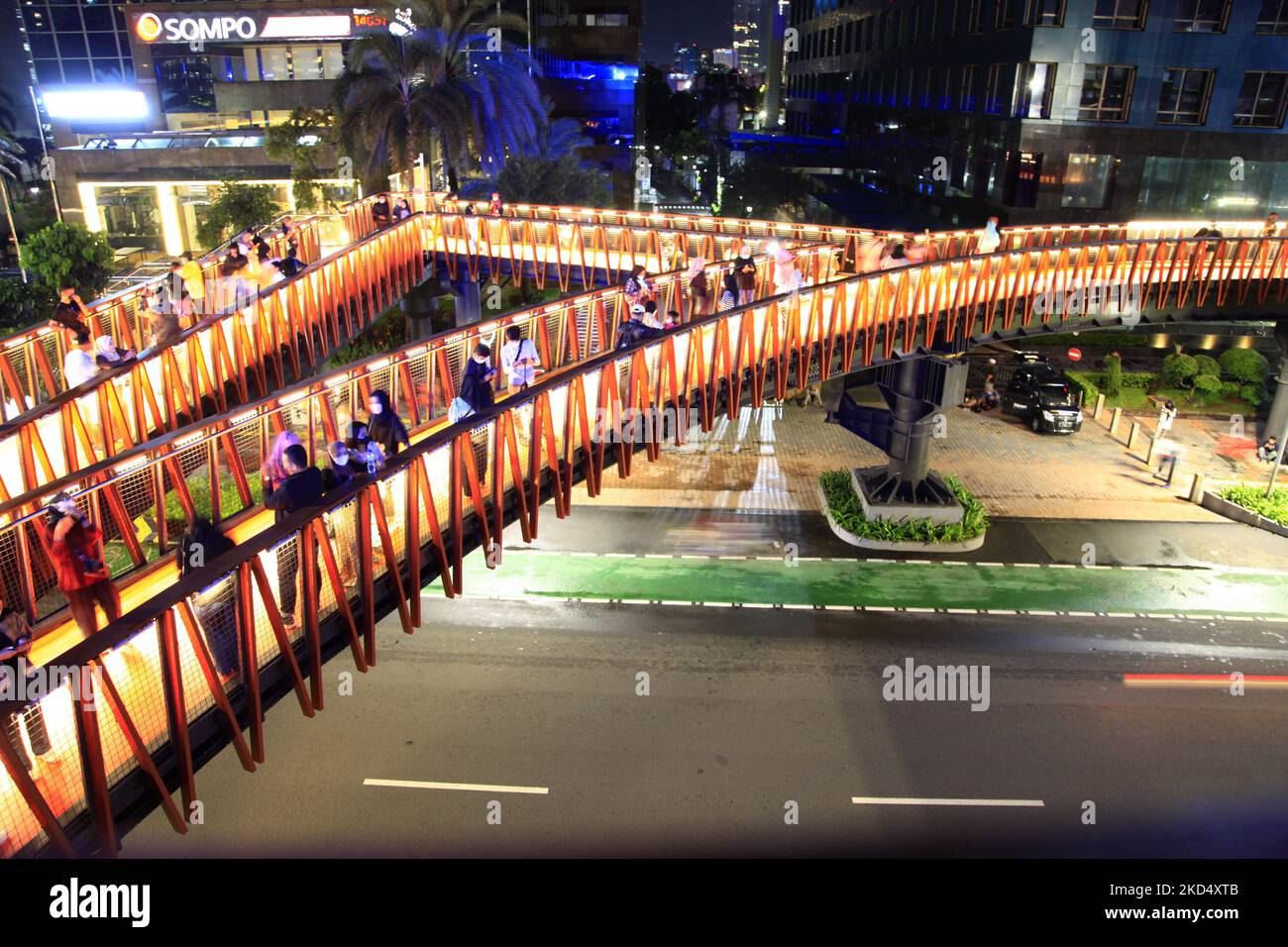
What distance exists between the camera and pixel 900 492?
781 inches

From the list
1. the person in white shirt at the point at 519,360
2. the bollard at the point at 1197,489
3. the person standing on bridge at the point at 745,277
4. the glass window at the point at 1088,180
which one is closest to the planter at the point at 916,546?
the person standing on bridge at the point at 745,277

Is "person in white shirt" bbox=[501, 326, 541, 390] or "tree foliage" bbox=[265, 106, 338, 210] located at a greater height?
"tree foliage" bbox=[265, 106, 338, 210]

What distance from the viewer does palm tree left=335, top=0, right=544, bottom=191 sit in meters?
30.4

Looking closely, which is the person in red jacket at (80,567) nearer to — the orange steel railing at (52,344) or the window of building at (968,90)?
the orange steel railing at (52,344)

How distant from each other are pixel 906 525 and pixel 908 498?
842 mm

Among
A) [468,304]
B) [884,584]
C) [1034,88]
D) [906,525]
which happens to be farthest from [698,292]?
[1034,88]

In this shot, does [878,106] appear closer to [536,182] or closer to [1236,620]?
[536,182]

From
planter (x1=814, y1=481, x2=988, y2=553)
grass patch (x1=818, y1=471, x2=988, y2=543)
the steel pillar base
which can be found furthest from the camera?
the steel pillar base

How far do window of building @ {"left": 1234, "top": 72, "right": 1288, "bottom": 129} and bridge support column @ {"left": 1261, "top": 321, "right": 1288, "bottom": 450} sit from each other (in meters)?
13.1

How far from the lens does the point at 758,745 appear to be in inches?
503

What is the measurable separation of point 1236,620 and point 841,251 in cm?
1051

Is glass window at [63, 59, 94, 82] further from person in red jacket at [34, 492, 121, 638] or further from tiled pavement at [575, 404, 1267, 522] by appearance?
person in red jacket at [34, 492, 121, 638]

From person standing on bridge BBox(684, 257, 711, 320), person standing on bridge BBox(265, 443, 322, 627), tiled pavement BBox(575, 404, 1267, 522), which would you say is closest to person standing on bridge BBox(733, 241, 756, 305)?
person standing on bridge BBox(684, 257, 711, 320)
